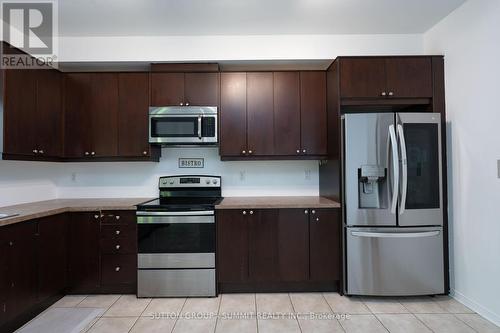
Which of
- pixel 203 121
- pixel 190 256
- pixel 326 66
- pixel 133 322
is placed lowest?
pixel 133 322

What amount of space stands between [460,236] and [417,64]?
5.38 feet

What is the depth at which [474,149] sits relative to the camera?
234 cm

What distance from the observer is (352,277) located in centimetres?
256

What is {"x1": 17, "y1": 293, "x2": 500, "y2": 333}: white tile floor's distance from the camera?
7.11 feet

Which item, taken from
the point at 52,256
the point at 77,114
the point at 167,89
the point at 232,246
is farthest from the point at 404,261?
the point at 77,114

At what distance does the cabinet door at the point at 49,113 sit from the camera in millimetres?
2670

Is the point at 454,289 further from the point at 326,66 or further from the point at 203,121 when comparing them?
the point at 203,121

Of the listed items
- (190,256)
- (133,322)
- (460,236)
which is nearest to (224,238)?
(190,256)

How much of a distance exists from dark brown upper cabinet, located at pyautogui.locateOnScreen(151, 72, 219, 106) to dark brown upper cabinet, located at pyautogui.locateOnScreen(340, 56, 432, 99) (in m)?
1.34

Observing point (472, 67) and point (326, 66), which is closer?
point (472, 67)

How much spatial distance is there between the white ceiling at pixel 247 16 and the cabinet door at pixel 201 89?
45cm

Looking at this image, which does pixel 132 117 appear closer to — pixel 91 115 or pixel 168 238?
pixel 91 115

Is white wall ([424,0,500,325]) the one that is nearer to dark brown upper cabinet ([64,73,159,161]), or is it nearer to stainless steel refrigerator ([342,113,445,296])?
stainless steel refrigerator ([342,113,445,296])

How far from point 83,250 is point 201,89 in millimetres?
1991
